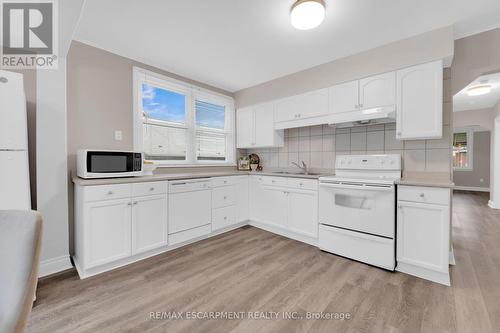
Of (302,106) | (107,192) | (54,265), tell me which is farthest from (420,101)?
(54,265)

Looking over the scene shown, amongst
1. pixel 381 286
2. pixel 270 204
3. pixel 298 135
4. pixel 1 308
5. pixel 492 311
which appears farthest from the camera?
pixel 298 135

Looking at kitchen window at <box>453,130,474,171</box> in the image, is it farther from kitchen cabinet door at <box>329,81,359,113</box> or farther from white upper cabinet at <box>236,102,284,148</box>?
white upper cabinet at <box>236,102,284,148</box>

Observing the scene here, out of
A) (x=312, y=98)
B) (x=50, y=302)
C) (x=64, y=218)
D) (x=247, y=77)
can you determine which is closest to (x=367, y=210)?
(x=312, y=98)

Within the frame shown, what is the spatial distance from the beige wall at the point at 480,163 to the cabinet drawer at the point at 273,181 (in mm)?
8506

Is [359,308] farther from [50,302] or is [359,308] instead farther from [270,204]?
[50,302]

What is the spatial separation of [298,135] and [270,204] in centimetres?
125

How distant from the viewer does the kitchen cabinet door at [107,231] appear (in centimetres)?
200

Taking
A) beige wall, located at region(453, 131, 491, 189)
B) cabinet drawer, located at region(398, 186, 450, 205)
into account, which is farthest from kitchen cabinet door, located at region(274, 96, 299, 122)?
beige wall, located at region(453, 131, 491, 189)

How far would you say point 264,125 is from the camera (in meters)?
3.73

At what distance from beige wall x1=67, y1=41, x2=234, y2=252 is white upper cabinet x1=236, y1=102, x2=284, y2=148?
1.89 meters

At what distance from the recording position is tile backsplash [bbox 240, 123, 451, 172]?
2.41 m

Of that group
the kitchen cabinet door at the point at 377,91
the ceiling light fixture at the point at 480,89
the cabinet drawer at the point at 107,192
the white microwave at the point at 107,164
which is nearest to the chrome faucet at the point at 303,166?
the kitchen cabinet door at the point at 377,91

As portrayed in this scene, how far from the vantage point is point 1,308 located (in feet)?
2.15

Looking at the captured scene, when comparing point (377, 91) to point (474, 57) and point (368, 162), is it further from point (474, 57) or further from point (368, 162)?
point (474, 57)
